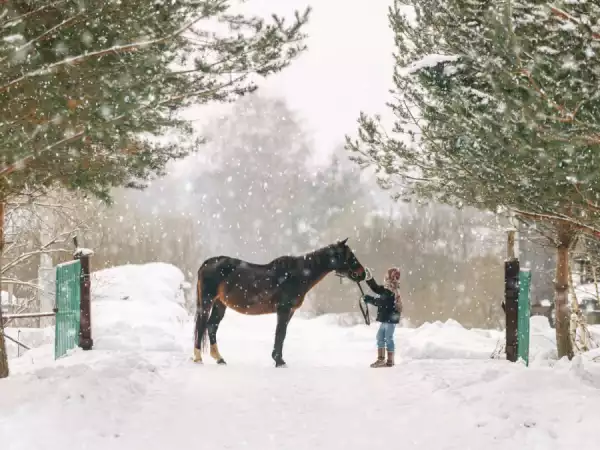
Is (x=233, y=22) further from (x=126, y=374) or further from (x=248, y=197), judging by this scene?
(x=248, y=197)

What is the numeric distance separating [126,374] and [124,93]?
347cm

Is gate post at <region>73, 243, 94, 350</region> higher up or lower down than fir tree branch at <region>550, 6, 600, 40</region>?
lower down

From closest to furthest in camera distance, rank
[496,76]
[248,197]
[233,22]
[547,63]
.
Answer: [547,63]
[496,76]
[233,22]
[248,197]

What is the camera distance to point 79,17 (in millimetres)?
6449

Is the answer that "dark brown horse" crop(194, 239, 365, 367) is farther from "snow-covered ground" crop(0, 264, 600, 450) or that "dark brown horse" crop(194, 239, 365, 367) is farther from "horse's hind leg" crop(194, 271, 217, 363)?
"snow-covered ground" crop(0, 264, 600, 450)

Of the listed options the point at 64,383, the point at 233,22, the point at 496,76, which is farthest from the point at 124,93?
the point at 496,76

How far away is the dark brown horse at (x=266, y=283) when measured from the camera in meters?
9.63

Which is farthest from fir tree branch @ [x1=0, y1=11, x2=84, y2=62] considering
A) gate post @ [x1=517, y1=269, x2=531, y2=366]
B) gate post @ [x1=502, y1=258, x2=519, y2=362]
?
gate post @ [x1=517, y1=269, x2=531, y2=366]

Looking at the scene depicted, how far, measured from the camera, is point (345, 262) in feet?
31.6

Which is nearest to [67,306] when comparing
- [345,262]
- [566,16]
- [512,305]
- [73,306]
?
[73,306]

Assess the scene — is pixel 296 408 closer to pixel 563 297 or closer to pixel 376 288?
pixel 376 288

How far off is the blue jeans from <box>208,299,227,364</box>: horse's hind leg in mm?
2573

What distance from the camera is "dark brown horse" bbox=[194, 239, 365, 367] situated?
31.6ft

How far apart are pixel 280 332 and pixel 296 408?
8.58 ft
